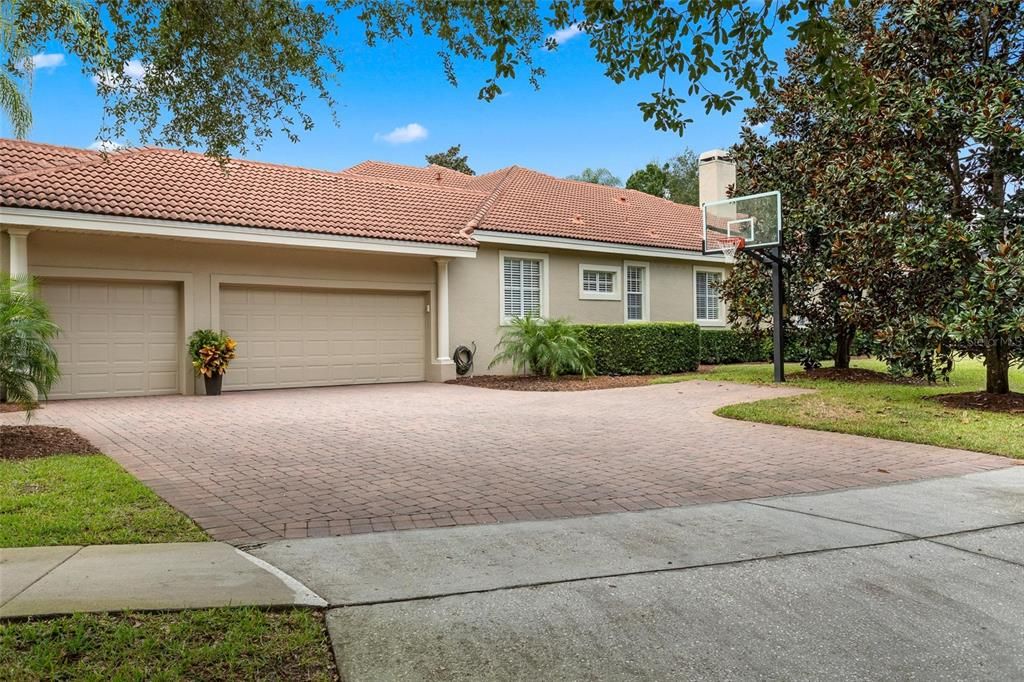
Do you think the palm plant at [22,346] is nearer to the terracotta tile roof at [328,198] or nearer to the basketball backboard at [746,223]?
the terracotta tile roof at [328,198]

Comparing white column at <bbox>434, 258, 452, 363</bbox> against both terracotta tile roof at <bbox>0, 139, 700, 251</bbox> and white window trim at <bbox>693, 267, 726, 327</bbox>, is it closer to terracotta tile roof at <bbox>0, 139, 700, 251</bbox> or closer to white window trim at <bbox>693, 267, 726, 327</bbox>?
terracotta tile roof at <bbox>0, 139, 700, 251</bbox>

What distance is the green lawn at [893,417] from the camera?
8484 mm

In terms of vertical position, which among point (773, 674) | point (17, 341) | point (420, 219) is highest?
point (420, 219)

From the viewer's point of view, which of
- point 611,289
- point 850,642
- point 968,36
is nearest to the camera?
point 850,642

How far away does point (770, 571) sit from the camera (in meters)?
4.05

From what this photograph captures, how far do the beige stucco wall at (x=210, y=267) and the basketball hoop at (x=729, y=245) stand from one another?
6879 millimetres

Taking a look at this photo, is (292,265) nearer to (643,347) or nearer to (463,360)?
(463,360)

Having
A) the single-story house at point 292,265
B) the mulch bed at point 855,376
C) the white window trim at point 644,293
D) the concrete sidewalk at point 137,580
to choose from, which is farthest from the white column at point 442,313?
the concrete sidewalk at point 137,580

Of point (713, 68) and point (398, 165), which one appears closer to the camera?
point (713, 68)

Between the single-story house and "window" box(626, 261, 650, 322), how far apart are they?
5 centimetres

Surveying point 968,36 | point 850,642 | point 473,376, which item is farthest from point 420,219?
point 850,642

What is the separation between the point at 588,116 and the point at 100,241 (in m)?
9.03

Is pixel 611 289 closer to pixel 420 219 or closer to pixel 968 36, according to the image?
pixel 420 219

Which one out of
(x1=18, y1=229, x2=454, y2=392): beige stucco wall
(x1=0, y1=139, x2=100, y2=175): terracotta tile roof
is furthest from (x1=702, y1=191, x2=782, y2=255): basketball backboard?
(x1=0, y1=139, x2=100, y2=175): terracotta tile roof
